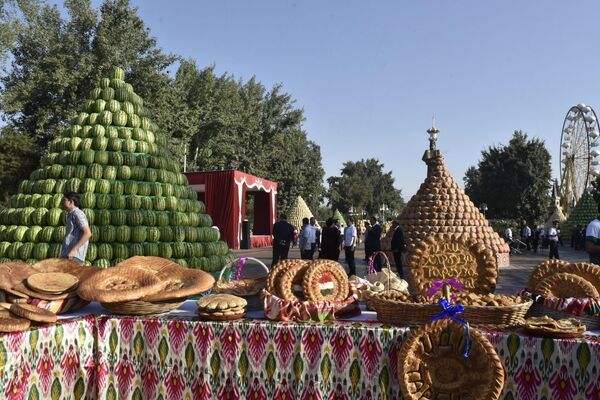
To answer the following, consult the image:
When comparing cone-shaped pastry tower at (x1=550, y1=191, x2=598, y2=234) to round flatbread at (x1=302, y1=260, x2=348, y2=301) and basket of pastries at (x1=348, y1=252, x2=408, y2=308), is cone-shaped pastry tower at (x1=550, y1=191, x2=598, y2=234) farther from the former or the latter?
round flatbread at (x1=302, y1=260, x2=348, y2=301)

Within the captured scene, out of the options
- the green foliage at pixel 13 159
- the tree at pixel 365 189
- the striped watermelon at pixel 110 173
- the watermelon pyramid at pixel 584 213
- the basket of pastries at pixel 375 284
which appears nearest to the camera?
the basket of pastries at pixel 375 284

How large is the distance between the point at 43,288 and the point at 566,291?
3.31 metres

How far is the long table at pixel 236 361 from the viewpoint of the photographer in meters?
2.60

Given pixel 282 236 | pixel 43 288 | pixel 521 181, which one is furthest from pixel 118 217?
pixel 521 181

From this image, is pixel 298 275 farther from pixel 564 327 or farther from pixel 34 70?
pixel 34 70

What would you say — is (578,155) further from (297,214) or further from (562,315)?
(562,315)

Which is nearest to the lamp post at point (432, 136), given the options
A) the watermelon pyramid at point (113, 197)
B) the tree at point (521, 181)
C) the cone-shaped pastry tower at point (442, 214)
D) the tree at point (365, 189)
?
the cone-shaped pastry tower at point (442, 214)

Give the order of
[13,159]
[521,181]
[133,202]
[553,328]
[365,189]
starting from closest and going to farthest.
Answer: [553,328] < [133,202] < [13,159] < [521,181] < [365,189]

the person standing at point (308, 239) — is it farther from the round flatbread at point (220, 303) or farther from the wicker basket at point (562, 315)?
the wicker basket at point (562, 315)

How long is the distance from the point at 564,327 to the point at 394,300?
35.0 inches

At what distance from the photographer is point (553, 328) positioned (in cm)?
257

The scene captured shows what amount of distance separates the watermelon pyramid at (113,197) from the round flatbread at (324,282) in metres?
5.72

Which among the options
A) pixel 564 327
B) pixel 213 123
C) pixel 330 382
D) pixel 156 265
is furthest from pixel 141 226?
pixel 213 123

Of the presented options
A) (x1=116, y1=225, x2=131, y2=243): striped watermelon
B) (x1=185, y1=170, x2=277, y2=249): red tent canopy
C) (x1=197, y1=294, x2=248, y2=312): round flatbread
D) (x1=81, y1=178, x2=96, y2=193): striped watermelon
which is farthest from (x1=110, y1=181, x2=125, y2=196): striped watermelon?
(x1=185, y1=170, x2=277, y2=249): red tent canopy
